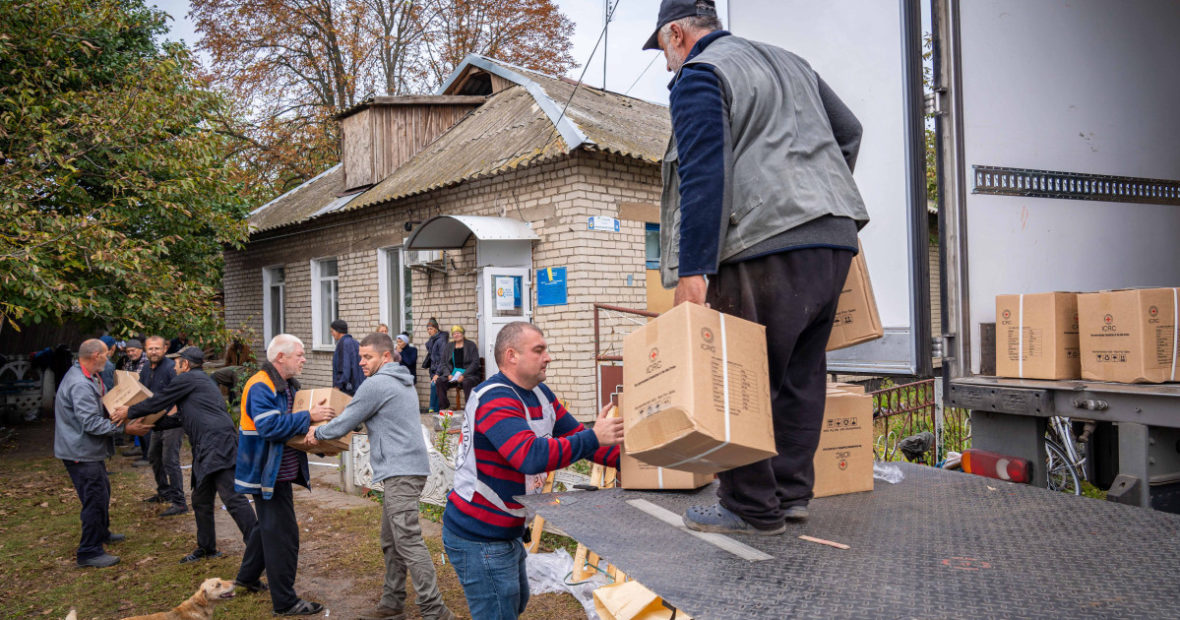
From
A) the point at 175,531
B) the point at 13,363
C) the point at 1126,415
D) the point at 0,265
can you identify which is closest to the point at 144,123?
the point at 0,265

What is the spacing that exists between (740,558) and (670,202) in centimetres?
116

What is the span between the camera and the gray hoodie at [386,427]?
5086 mm

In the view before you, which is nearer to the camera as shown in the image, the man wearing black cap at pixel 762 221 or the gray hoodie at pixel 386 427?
the man wearing black cap at pixel 762 221

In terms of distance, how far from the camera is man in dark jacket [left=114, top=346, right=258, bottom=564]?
6.27m

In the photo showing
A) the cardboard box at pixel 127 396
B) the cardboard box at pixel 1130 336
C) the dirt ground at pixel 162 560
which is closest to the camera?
the cardboard box at pixel 1130 336

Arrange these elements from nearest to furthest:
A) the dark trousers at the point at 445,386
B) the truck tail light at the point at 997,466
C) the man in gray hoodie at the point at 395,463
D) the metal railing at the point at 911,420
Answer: the truck tail light at the point at 997,466 < the man in gray hoodie at the point at 395,463 < the metal railing at the point at 911,420 < the dark trousers at the point at 445,386

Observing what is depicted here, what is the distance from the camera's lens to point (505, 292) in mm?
11688

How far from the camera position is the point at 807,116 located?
8.75 ft

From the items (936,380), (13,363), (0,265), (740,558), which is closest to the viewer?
(740,558)

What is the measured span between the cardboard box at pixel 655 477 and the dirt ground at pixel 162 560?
7.41 feet

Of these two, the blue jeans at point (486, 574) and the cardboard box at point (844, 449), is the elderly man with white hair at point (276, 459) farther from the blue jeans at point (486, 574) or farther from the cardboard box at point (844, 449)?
the cardboard box at point (844, 449)

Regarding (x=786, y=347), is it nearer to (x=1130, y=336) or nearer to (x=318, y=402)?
(x=1130, y=336)

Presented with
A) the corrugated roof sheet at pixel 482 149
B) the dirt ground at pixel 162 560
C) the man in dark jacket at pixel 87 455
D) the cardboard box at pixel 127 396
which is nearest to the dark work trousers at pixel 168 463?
the dirt ground at pixel 162 560

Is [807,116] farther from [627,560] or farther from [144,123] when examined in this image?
[144,123]
